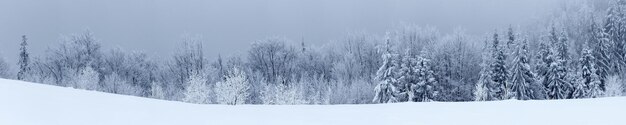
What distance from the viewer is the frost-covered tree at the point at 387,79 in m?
41.2

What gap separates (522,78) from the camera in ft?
148

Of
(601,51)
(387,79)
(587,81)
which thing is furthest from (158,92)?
(601,51)

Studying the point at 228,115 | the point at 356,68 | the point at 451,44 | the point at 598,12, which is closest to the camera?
the point at 228,115

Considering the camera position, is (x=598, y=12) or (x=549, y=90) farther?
(x=598, y=12)

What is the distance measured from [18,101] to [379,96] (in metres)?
33.8

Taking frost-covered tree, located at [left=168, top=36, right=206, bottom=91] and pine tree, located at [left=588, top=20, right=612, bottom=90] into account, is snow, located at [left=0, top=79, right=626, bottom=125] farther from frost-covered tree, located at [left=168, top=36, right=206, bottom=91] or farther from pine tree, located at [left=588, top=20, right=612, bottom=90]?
frost-covered tree, located at [left=168, top=36, right=206, bottom=91]

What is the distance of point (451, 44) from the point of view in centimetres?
5606

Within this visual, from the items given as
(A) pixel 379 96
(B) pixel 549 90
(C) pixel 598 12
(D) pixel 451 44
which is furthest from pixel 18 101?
(C) pixel 598 12

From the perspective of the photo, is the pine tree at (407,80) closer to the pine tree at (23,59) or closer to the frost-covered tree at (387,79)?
the frost-covered tree at (387,79)

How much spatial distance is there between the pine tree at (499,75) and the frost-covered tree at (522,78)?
0.62 metres

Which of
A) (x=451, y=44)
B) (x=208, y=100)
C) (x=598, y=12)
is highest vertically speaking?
(x=598, y=12)

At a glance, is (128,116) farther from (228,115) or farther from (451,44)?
(451,44)

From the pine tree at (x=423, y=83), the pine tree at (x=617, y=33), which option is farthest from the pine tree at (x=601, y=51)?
the pine tree at (x=423, y=83)

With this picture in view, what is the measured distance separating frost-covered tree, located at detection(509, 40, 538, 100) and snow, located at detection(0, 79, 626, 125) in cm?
3311
